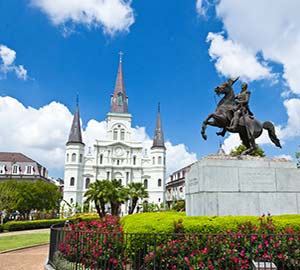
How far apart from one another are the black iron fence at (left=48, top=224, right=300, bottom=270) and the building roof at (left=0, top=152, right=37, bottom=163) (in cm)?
7178

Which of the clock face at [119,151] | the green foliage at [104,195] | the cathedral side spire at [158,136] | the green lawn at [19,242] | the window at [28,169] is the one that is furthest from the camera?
the cathedral side spire at [158,136]

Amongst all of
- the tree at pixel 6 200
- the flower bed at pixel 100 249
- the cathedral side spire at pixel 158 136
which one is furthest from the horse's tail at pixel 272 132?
the cathedral side spire at pixel 158 136

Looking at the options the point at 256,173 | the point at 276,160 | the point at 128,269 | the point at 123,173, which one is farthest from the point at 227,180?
the point at 123,173

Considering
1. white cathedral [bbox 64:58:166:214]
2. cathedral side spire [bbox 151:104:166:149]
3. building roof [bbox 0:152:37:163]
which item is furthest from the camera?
cathedral side spire [bbox 151:104:166:149]

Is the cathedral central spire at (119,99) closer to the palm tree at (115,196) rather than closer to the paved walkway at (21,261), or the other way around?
the palm tree at (115,196)

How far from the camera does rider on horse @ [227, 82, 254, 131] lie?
34.9 ft

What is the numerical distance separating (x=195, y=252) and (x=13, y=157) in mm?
75282

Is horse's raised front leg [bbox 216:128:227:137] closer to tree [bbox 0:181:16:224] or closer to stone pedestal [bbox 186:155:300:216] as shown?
stone pedestal [bbox 186:155:300:216]

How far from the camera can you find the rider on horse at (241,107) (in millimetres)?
10633

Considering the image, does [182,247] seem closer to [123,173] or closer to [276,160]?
[276,160]

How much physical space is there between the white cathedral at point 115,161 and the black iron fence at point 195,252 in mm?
67356

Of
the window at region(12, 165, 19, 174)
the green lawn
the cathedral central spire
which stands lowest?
the green lawn

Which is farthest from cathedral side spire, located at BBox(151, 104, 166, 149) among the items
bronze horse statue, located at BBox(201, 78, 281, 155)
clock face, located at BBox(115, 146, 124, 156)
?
bronze horse statue, located at BBox(201, 78, 281, 155)

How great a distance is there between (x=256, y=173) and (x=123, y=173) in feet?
228
